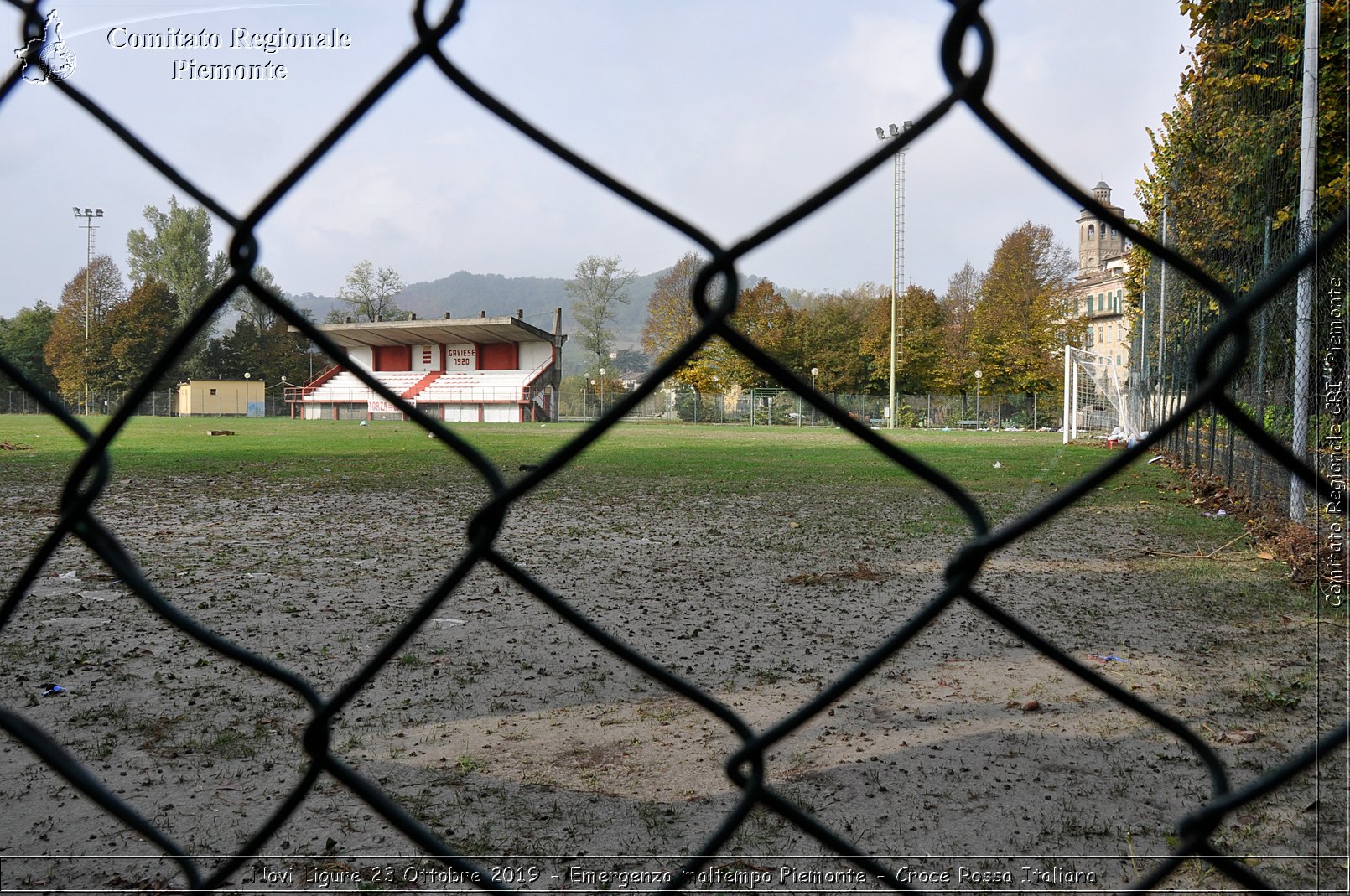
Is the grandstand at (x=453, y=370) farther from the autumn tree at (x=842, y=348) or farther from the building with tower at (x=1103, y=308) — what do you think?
the building with tower at (x=1103, y=308)

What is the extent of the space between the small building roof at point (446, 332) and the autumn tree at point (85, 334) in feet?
29.3

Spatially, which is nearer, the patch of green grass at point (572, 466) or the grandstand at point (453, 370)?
the patch of green grass at point (572, 466)

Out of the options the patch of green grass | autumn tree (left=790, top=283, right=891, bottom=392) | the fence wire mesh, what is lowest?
the patch of green grass

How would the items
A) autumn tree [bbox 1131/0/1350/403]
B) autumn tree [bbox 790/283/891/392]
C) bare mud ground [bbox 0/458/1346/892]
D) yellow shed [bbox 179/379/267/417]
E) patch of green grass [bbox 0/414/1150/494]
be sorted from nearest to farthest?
bare mud ground [bbox 0/458/1346/892] → autumn tree [bbox 1131/0/1350/403] → patch of green grass [bbox 0/414/1150/494] → autumn tree [bbox 790/283/891/392] → yellow shed [bbox 179/379/267/417]

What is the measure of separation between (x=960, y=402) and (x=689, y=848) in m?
41.4

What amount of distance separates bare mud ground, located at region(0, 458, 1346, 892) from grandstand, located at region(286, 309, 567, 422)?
1520 inches

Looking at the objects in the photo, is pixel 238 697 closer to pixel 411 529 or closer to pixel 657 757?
pixel 657 757

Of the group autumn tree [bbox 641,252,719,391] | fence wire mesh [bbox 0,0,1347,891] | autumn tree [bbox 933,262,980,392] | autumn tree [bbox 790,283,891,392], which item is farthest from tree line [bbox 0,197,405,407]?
fence wire mesh [bbox 0,0,1347,891]

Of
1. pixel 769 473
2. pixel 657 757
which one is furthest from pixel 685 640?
pixel 769 473

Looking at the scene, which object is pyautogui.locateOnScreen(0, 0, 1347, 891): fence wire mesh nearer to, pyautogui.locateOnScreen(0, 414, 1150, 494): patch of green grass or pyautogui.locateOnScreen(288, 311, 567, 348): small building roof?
pyautogui.locateOnScreen(0, 414, 1150, 494): patch of green grass

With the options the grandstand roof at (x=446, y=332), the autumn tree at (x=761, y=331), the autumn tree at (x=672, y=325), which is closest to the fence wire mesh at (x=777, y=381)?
the autumn tree at (x=672, y=325)

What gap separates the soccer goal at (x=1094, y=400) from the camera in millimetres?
20984

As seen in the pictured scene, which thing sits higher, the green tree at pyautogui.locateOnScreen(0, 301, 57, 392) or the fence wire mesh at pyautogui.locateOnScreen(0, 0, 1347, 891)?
the green tree at pyautogui.locateOnScreen(0, 301, 57, 392)

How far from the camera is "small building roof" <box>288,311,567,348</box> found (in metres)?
43.7
